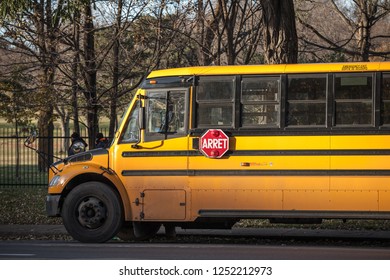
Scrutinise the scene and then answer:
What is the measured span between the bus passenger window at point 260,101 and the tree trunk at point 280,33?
4194 millimetres

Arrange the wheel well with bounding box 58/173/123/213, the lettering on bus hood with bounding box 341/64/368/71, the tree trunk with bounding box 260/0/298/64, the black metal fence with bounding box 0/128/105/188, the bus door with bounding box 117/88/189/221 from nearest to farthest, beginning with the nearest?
the lettering on bus hood with bounding box 341/64/368/71 < the bus door with bounding box 117/88/189/221 < the wheel well with bounding box 58/173/123/213 < the tree trunk with bounding box 260/0/298/64 < the black metal fence with bounding box 0/128/105/188

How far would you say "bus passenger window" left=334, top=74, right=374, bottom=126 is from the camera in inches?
497

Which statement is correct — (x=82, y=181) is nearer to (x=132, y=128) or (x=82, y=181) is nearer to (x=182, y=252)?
Answer: (x=132, y=128)

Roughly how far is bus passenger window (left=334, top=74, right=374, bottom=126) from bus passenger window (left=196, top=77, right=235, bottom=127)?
67.1 inches

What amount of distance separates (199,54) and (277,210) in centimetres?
1037

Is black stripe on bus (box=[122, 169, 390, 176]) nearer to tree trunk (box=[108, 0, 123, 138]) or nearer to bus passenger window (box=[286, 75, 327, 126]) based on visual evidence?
bus passenger window (box=[286, 75, 327, 126])

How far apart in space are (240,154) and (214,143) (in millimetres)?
456

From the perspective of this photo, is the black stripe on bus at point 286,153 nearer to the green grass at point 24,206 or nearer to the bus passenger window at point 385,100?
the bus passenger window at point 385,100

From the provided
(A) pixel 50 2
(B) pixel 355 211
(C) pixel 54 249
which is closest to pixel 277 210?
(B) pixel 355 211

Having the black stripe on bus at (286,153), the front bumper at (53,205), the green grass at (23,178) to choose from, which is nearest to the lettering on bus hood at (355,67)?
the black stripe on bus at (286,153)

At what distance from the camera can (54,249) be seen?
1277 centimetres

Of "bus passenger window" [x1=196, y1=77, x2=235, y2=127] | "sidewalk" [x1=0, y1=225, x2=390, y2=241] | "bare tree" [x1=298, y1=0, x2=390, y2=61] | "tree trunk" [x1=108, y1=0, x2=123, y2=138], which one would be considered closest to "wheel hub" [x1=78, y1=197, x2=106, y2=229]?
"bus passenger window" [x1=196, y1=77, x2=235, y2=127]

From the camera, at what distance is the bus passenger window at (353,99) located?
41.4 feet

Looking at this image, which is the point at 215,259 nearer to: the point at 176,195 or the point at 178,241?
the point at 176,195
